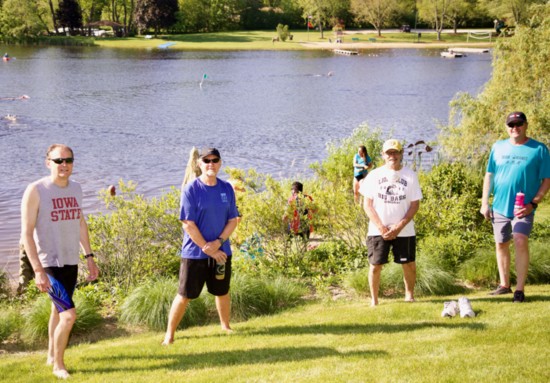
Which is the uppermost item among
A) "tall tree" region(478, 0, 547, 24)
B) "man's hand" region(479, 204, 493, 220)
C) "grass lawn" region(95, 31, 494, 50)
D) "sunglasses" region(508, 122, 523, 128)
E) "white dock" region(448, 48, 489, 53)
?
"tall tree" region(478, 0, 547, 24)

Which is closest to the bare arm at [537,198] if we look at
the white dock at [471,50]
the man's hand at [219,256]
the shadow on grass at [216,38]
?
the man's hand at [219,256]

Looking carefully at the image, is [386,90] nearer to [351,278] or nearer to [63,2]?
[351,278]

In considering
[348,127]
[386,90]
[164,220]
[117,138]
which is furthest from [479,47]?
[164,220]

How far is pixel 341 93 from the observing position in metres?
52.0

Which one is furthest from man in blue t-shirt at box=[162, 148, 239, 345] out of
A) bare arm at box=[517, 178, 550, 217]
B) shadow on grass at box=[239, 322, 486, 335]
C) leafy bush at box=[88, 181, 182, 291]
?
bare arm at box=[517, 178, 550, 217]

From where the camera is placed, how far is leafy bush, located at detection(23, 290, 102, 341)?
26.1 feet

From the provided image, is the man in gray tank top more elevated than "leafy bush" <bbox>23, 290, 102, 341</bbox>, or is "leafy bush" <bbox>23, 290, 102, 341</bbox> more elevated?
the man in gray tank top

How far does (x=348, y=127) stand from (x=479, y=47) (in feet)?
195

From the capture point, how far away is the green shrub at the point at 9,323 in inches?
313

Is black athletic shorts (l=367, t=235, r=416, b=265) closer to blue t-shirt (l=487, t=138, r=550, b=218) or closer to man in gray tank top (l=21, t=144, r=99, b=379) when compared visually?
blue t-shirt (l=487, t=138, r=550, b=218)

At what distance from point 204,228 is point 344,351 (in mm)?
1779

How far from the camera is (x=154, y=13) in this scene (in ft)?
360

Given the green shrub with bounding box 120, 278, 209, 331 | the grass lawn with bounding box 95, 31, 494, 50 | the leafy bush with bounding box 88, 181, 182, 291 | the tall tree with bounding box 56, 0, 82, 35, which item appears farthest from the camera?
the tall tree with bounding box 56, 0, 82, 35

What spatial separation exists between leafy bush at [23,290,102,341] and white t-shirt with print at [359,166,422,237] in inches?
139
